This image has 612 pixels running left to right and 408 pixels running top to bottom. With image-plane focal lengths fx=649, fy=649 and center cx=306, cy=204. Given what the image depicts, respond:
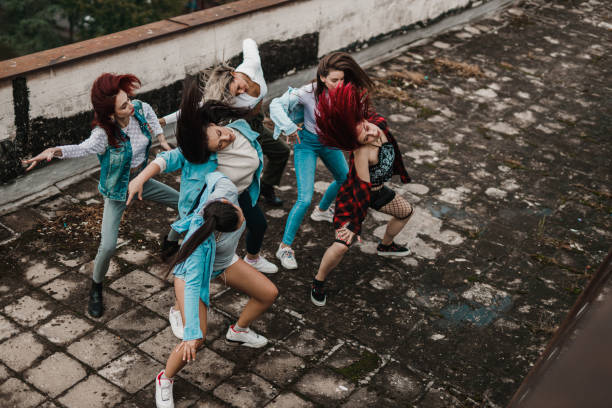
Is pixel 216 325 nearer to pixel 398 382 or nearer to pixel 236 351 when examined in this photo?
pixel 236 351

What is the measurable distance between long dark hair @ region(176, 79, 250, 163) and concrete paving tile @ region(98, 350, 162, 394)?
1.42m

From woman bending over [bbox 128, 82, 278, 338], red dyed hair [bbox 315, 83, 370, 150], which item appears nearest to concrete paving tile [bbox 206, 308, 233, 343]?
woman bending over [bbox 128, 82, 278, 338]

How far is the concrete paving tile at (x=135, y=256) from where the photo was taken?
17.4ft

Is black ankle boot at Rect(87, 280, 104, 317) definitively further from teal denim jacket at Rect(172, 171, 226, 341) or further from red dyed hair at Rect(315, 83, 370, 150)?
red dyed hair at Rect(315, 83, 370, 150)

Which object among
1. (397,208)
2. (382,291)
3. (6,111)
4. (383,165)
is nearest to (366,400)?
(382,291)

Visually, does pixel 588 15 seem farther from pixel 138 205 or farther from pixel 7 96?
pixel 7 96

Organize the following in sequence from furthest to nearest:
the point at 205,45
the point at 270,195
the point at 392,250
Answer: the point at 205,45 → the point at 270,195 → the point at 392,250

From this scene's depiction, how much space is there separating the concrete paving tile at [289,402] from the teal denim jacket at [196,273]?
758 mm

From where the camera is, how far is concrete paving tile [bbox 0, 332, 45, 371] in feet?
14.0

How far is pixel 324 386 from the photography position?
4.29m

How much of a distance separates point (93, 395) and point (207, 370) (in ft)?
2.41

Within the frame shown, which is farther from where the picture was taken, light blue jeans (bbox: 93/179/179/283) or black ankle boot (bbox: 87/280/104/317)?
black ankle boot (bbox: 87/280/104/317)

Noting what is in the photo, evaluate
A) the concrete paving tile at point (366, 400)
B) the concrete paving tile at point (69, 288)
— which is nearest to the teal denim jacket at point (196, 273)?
the concrete paving tile at point (366, 400)

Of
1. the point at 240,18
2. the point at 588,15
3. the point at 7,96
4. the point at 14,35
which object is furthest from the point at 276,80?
the point at 14,35
